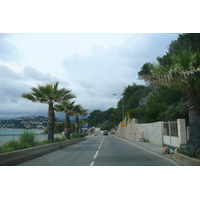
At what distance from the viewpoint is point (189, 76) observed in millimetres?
9594

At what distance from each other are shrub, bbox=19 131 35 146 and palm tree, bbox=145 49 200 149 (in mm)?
9905

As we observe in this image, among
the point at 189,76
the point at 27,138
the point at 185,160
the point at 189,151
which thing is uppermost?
the point at 189,76

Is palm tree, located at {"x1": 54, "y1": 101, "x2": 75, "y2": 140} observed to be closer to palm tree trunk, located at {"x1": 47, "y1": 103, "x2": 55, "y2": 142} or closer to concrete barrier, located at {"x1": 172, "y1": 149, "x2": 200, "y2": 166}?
Answer: palm tree trunk, located at {"x1": 47, "y1": 103, "x2": 55, "y2": 142}

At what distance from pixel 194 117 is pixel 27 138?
36.2ft

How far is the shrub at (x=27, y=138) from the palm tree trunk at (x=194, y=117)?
10624 millimetres

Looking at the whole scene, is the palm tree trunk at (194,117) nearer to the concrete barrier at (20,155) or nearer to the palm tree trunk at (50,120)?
the concrete barrier at (20,155)

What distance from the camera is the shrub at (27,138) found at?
14646 mm

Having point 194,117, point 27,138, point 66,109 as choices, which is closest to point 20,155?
point 27,138

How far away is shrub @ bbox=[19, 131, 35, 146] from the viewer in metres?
14.6

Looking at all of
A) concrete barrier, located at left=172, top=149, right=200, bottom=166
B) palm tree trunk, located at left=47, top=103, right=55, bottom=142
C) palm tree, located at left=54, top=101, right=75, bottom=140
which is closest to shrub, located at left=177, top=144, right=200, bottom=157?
concrete barrier, located at left=172, top=149, right=200, bottom=166

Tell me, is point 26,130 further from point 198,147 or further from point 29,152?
point 198,147

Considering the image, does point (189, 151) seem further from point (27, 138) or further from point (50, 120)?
point (50, 120)

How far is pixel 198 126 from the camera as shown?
9758 millimetres

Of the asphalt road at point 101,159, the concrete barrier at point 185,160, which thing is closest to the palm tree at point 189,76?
the concrete barrier at point 185,160
